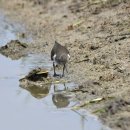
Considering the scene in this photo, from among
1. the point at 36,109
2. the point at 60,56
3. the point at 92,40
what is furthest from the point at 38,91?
the point at 92,40

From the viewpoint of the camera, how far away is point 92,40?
1479 cm

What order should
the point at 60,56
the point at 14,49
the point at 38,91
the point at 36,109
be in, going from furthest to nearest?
the point at 14,49 → the point at 60,56 → the point at 38,91 → the point at 36,109

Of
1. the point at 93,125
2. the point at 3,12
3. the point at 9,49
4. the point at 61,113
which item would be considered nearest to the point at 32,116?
the point at 61,113

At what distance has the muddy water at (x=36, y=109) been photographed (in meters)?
9.55

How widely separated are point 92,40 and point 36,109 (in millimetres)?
4642

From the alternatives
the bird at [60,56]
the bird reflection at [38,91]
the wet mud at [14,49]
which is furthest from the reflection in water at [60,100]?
the wet mud at [14,49]

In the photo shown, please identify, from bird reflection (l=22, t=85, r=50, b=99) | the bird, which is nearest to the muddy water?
bird reflection (l=22, t=85, r=50, b=99)

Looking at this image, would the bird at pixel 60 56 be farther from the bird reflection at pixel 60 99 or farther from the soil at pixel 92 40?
the bird reflection at pixel 60 99

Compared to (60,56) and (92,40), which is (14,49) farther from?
(60,56)

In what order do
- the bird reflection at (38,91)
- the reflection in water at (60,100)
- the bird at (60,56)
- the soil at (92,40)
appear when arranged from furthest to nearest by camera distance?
the bird at (60,56)
the bird reflection at (38,91)
the reflection in water at (60,100)
the soil at (92,40)

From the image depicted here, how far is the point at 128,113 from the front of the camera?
371 inches

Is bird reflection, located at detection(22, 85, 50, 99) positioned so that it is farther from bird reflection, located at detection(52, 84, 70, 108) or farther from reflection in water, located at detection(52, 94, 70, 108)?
reflection in water, located at detection(52, 94, 70, 108)

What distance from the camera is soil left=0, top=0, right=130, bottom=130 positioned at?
1020 centimetres

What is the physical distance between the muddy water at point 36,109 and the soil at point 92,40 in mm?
268
